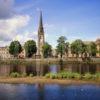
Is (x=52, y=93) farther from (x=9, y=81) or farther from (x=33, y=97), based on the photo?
(x=9, y=81)

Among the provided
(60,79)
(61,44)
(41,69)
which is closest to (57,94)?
(60,79)

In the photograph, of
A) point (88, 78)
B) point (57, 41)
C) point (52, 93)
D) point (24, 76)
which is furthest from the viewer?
point (57, 41)

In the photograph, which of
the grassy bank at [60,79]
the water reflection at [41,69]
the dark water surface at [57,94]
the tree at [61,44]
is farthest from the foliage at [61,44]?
the dark water surface at [57,94]

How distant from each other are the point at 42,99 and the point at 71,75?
2802cm

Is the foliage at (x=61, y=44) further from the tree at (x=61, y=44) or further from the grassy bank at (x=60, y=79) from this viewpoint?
the grassy bank at (x=60, y=79)

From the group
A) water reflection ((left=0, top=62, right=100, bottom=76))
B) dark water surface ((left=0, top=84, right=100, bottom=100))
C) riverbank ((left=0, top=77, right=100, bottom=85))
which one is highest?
water reflection ((left=0, top=62, right=100, bottom=76))

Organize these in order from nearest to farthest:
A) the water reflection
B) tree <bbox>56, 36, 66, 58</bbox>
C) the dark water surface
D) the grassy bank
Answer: the dark water surface < the grassy bank < the water reflection < tree <bbox>56, 36, 66, 58</bbox>

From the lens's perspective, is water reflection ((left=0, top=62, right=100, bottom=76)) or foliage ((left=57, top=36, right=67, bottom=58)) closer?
water reflection ((left=0, top=62, right=100, bottom=76))

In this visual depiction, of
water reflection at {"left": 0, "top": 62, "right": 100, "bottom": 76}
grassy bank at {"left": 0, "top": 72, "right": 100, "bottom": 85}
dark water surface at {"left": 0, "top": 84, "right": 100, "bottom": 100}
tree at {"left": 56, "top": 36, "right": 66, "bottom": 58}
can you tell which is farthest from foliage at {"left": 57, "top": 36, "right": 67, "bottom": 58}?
dark water surface at {"left": 0, "top": 84, "right": 100, "bottom": 100}

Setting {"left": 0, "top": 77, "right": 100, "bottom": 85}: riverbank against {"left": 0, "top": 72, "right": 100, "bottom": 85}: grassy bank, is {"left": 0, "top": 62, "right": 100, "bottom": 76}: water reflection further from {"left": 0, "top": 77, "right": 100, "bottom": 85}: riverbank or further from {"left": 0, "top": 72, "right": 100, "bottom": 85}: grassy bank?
{"left": 0, "top": 77, "right": 100, "bottom": 85}: riverbank

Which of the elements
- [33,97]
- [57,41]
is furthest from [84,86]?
[57,41]

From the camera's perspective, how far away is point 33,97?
5050 centimetres

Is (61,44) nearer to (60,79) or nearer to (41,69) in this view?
(41,69)

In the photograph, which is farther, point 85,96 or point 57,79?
point 57,79
